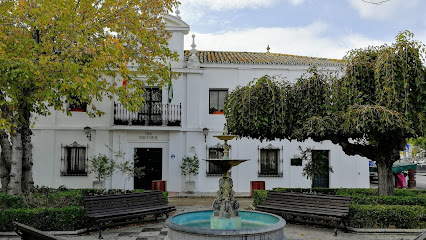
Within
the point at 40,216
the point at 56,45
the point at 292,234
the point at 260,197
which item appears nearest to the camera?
the point at 40,216

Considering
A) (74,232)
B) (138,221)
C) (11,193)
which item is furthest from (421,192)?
(11,193)

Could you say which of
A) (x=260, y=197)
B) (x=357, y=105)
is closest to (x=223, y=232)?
(x=357, y=105)

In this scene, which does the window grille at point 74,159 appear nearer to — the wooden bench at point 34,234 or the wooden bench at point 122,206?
the wooden bench at point 122,206

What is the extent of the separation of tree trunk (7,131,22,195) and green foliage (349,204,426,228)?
933cm

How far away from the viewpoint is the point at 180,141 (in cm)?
1838

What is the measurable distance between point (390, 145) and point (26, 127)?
1104 centimetres

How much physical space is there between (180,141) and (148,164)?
2.02 meters

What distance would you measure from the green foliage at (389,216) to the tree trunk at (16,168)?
9.33 metres

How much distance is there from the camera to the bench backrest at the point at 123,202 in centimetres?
909

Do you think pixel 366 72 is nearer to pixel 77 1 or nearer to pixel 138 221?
pixel 138 221

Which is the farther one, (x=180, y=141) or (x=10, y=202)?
(x=180, y=141)

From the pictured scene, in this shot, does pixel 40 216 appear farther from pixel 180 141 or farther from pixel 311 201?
pixel 180 141

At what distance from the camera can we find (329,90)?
1089cm

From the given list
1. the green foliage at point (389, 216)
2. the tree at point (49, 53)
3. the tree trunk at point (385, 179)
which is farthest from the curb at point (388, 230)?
A: the tree at point (49, 53)
